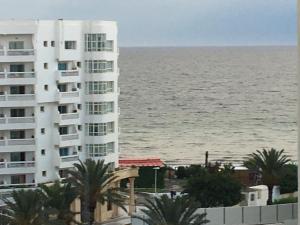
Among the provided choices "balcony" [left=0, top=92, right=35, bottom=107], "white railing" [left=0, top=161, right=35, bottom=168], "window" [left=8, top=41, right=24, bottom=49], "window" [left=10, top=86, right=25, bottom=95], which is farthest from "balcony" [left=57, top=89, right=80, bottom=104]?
"white railing" [left=0, top=161, right=35, bottom=168]

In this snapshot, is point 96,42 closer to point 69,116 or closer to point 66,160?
point 69,116

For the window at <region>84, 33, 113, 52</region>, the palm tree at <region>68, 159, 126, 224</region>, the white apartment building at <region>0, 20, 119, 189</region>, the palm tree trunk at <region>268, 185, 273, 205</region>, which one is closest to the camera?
the palm tree at <region>68, 159, 126, 224</region>

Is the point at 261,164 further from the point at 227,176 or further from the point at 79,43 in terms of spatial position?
the point at 79,43

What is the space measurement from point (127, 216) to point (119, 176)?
1.20 meters

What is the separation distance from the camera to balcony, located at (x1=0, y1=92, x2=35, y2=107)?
29688 mm

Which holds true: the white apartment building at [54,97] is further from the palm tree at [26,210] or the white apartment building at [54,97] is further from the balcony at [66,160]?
the palm tree at [26,210]

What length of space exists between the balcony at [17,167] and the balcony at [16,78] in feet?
8.05

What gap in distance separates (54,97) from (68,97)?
0.47m

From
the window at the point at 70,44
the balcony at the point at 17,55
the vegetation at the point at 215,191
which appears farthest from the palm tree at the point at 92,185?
the window at the point at 70,44

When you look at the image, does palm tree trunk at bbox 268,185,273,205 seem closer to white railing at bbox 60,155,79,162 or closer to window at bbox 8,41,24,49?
white railing at bbox 60,155,79,162

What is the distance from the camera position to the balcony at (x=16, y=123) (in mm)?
29531

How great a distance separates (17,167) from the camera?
96.9 feet

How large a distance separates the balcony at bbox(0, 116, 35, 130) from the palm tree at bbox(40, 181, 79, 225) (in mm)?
6488

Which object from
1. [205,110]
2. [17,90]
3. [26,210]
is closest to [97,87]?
[17,90]
